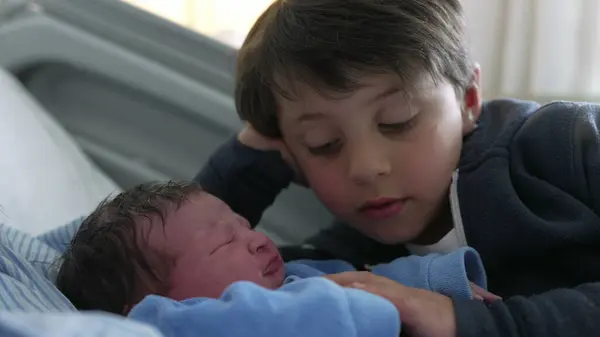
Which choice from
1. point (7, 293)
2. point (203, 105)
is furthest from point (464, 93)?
point (7, 293)

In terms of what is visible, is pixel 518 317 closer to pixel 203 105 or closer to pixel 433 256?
pixel 433 256

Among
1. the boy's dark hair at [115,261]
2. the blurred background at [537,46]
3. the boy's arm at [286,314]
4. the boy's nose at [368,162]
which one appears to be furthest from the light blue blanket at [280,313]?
the blurred background at [537,46]

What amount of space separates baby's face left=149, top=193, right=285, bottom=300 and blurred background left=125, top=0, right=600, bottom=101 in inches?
26.3

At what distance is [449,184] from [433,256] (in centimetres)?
20

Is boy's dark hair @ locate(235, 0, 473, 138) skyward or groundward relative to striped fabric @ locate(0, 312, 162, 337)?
skyward

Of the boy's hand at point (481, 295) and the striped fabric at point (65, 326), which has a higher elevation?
the striped fabric at point (65, 326)

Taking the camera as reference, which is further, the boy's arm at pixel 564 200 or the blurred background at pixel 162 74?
the blurred background at pixel 162 74

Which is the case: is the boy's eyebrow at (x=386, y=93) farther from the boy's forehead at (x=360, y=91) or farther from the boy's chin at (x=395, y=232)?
the boy's chin at (x=395, y=232)

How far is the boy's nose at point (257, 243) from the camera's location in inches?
32.9

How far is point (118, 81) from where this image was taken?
137cm

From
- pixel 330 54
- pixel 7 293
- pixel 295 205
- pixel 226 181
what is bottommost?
pixel 295 205

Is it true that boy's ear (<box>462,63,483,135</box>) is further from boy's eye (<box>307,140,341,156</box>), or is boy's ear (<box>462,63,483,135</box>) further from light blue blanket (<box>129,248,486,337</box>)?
light blue blanket (<box>129,248,486,337</box>)

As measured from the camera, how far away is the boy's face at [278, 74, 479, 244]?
0.92 metres

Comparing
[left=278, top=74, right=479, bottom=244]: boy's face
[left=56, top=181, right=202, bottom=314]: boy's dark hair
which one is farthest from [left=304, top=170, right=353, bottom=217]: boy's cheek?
[left=56, top=181, right=202, bottom=314]: boy's dark hair
